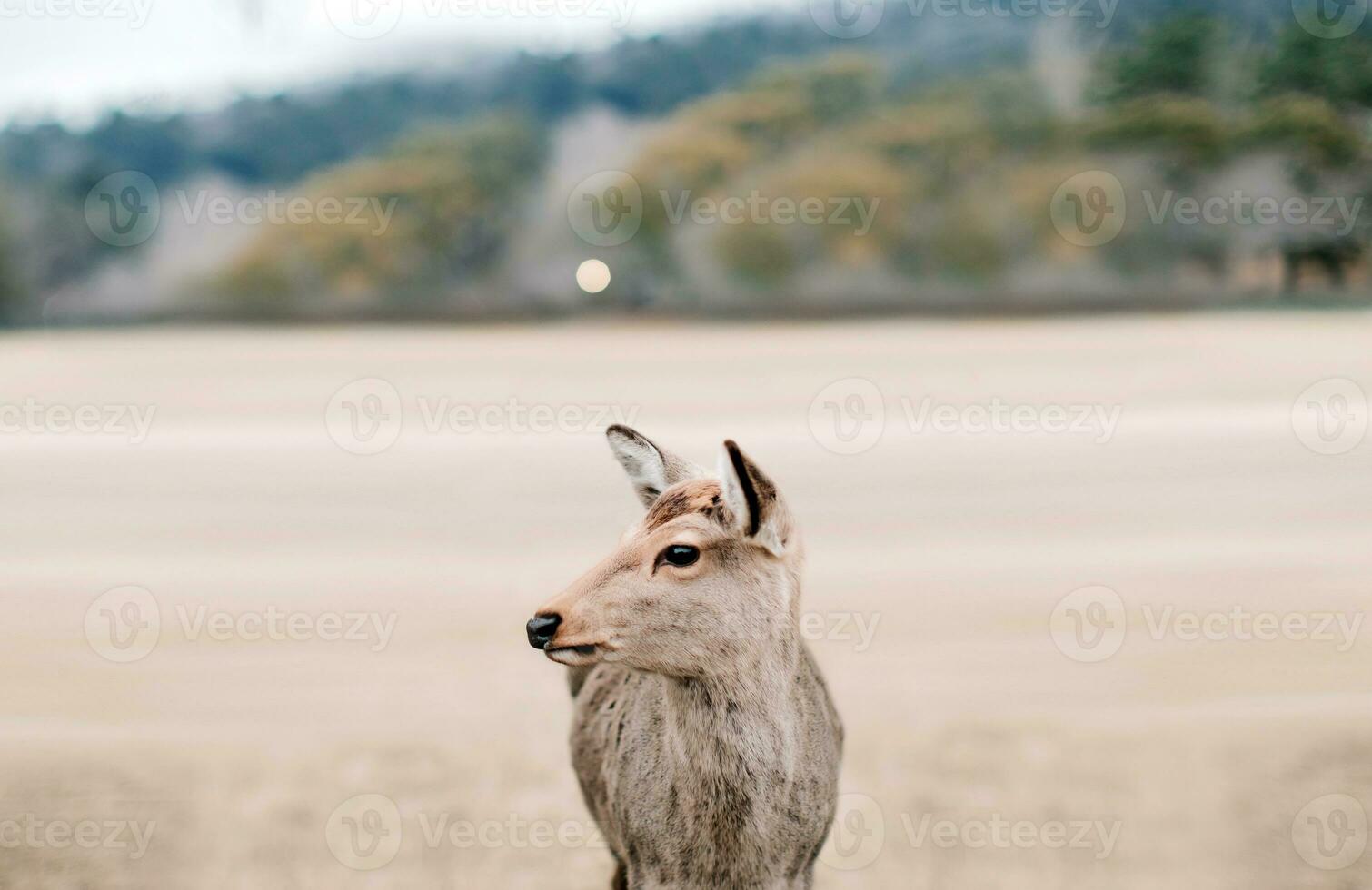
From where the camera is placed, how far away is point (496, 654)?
8281 millimetres

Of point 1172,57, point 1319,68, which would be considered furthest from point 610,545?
point 1319,68

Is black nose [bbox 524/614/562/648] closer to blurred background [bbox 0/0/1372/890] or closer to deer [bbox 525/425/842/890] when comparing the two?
deer [bbox 525/425/842/890]

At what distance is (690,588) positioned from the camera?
113 inches

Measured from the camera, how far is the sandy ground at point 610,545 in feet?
17.2

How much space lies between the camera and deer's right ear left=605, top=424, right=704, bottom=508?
3.07 meters

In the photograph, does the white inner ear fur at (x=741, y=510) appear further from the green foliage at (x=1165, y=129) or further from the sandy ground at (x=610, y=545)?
the green foliage at (x=1165, y=129)

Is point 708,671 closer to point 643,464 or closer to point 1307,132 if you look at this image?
point 643,464

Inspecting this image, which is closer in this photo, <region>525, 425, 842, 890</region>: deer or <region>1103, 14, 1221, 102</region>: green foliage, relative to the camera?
<region>525, 425, 842, 890</region>: deer

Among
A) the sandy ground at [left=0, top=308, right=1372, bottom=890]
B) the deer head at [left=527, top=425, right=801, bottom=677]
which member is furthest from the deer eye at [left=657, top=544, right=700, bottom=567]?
the sandy ground at [left=0, top=308, right=1372, bottom=890]

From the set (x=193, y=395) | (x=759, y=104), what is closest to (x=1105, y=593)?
(x=759, y=104)

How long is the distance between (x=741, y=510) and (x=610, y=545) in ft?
27.8

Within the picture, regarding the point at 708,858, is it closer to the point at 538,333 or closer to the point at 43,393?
the point at 538,333

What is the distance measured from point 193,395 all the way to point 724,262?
26.4ft

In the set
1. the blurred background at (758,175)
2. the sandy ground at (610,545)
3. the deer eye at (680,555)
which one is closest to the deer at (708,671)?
the deer eye at (680,555)
